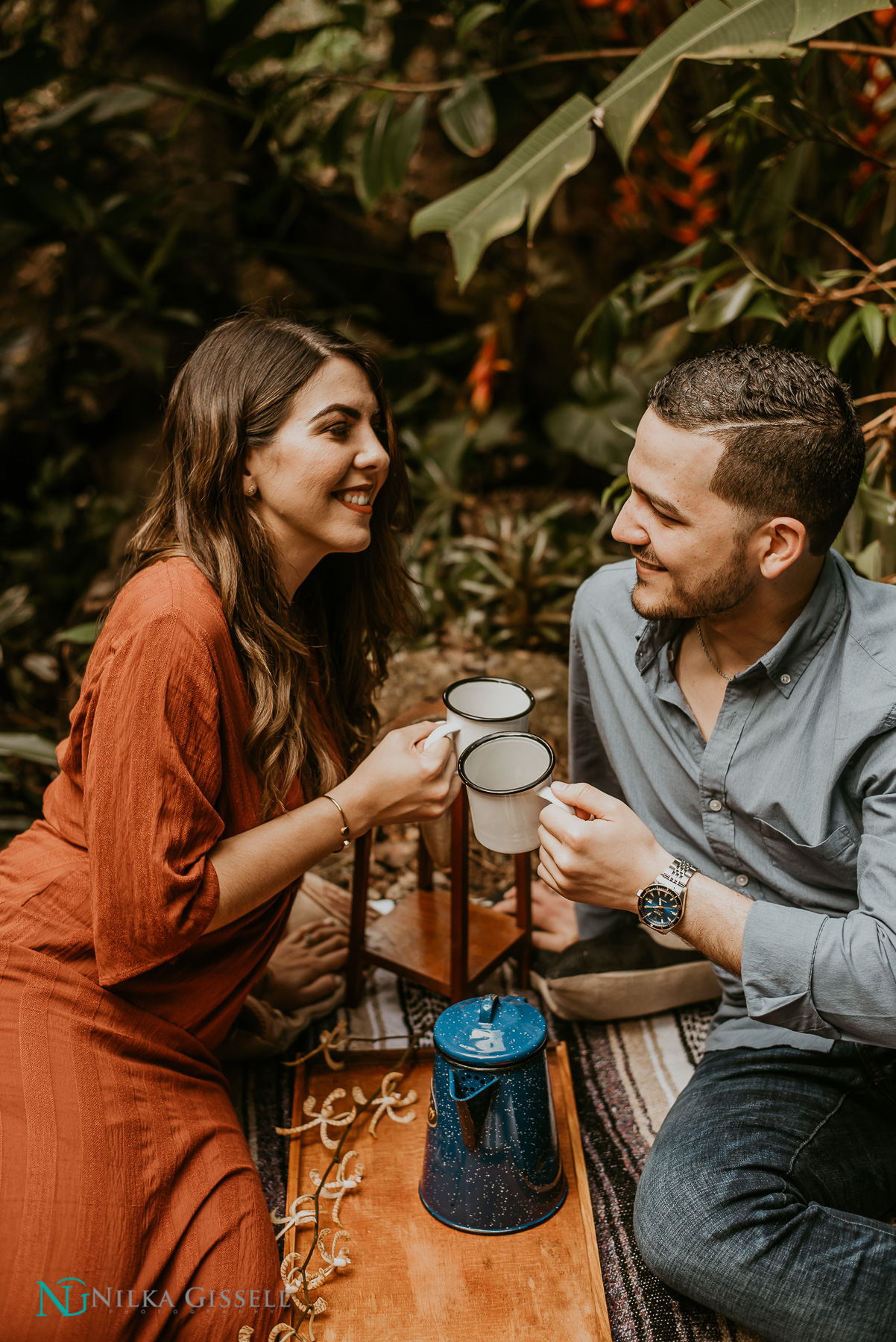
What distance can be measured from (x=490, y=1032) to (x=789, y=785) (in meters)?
0.64

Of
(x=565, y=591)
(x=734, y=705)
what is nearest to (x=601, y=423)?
(x=565, y=591)

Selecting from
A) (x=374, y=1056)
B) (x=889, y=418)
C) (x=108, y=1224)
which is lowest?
(x=374, y=1056)

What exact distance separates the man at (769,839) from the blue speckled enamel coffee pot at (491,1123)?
0.65 ft

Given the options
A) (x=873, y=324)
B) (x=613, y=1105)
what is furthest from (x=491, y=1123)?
(x=873, y=324)

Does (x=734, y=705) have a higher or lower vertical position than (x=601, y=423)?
higher

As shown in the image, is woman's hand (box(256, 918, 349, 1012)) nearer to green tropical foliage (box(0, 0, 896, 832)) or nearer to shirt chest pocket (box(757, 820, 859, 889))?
green tropical foliage (box(0, 0, 896, 832))

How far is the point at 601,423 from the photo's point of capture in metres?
3.51

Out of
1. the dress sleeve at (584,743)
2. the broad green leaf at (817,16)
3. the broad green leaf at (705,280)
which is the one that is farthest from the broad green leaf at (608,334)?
the dress sleeve at (584,743)

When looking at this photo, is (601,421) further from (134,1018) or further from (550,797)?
(134,1018)

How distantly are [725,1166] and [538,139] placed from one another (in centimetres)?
211

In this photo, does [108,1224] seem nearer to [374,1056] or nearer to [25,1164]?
[25,1164]

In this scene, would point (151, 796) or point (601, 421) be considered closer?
point (151, 796)

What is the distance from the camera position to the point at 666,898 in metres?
1.44

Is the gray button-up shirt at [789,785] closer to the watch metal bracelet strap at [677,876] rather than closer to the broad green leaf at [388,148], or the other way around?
the watch metal bracelet strap at [677,876]
